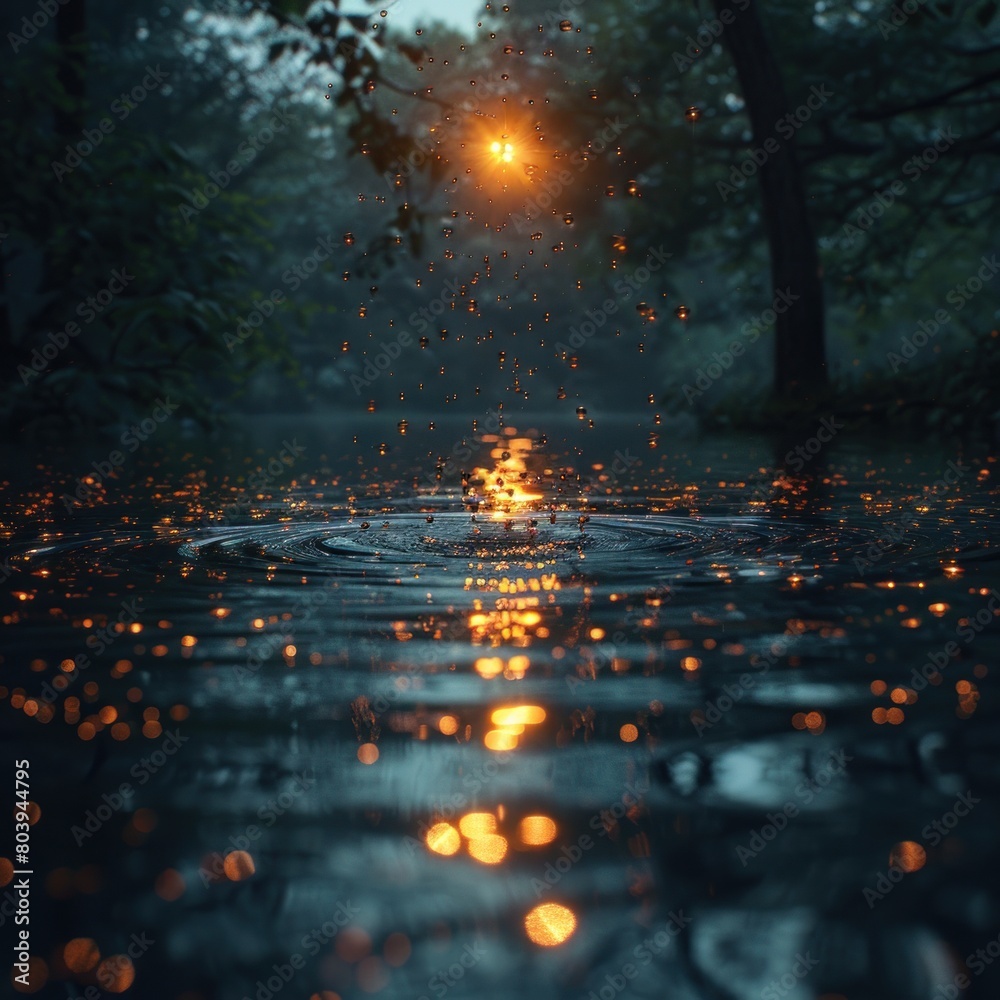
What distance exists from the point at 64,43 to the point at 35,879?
2530 centimetres

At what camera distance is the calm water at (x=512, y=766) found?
2260 millimetres

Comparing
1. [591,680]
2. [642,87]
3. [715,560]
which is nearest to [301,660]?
[591,680]

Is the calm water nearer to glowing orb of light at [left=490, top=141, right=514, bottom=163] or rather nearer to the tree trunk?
glowing orb of light at [left=490, top=141, right=514, bottom=163]

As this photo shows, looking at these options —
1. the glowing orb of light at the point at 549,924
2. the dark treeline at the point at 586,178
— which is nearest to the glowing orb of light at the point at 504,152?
the dark treeline at the point at 586,178

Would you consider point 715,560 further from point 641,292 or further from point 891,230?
point 641,292

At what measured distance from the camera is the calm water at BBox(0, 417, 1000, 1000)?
2.26m

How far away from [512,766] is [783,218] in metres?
21.8

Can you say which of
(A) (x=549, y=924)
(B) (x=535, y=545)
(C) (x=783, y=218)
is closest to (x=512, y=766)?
(A) (x=549, y=924)

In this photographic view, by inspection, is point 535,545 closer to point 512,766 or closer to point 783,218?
point 512,766

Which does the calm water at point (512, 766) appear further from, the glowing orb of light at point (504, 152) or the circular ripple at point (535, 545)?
the glowing orb of light at point (504, 152)

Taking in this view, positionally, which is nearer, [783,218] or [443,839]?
[443,839]

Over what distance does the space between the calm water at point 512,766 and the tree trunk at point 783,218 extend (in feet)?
55.6

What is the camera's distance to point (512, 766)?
10.7 feet

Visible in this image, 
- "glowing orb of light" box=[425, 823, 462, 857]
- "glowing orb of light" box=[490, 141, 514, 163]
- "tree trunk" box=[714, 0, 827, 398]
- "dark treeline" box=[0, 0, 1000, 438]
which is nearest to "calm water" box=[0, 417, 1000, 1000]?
"glowing orb of light" box=[425, 823, 462, 857]
